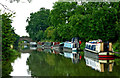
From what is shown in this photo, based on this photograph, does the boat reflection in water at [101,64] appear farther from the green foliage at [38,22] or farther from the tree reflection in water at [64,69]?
the green foliage at [38,22]

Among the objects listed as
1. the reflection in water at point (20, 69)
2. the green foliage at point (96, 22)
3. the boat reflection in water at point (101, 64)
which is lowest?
the reflection in water at point (20, 69)

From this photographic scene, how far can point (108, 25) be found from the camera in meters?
28.5

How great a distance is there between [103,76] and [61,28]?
1184 inches

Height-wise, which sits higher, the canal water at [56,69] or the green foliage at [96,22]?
the green foliage at [96,22]

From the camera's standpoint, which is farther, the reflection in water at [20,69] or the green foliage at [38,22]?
the green foliage at [38,22]

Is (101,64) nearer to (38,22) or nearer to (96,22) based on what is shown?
(96,22)

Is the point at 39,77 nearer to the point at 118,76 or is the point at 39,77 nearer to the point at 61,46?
the point at 118,76

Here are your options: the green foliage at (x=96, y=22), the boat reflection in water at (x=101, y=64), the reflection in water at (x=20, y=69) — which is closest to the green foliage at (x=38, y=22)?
the green foliage at (x=96, y=22)

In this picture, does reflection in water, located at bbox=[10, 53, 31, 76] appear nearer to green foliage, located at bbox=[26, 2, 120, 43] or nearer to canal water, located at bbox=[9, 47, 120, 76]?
canal water, located at bbox=[9, 47, 120, 76]

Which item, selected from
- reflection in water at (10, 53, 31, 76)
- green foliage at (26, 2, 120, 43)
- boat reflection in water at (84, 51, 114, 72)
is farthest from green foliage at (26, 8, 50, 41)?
reflection in water at (10, 53, 31, 76)

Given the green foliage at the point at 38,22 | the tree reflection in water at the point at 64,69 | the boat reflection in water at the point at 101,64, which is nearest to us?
the tree reflection in water at the point at 64,69

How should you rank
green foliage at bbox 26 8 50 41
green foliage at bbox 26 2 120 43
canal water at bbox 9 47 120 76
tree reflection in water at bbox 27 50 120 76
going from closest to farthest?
tree reflection in water at bbox 27 50 120 76 < canal water at bbox 9 47 120 76 < green foliage at bbox 26 2 120 43 < green foliage at bbox 26 8 50 41

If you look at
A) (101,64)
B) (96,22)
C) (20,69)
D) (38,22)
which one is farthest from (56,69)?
(38,22)

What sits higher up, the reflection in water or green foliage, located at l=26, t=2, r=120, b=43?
green foliage, located at l=26, t=2, r=120, b=43
